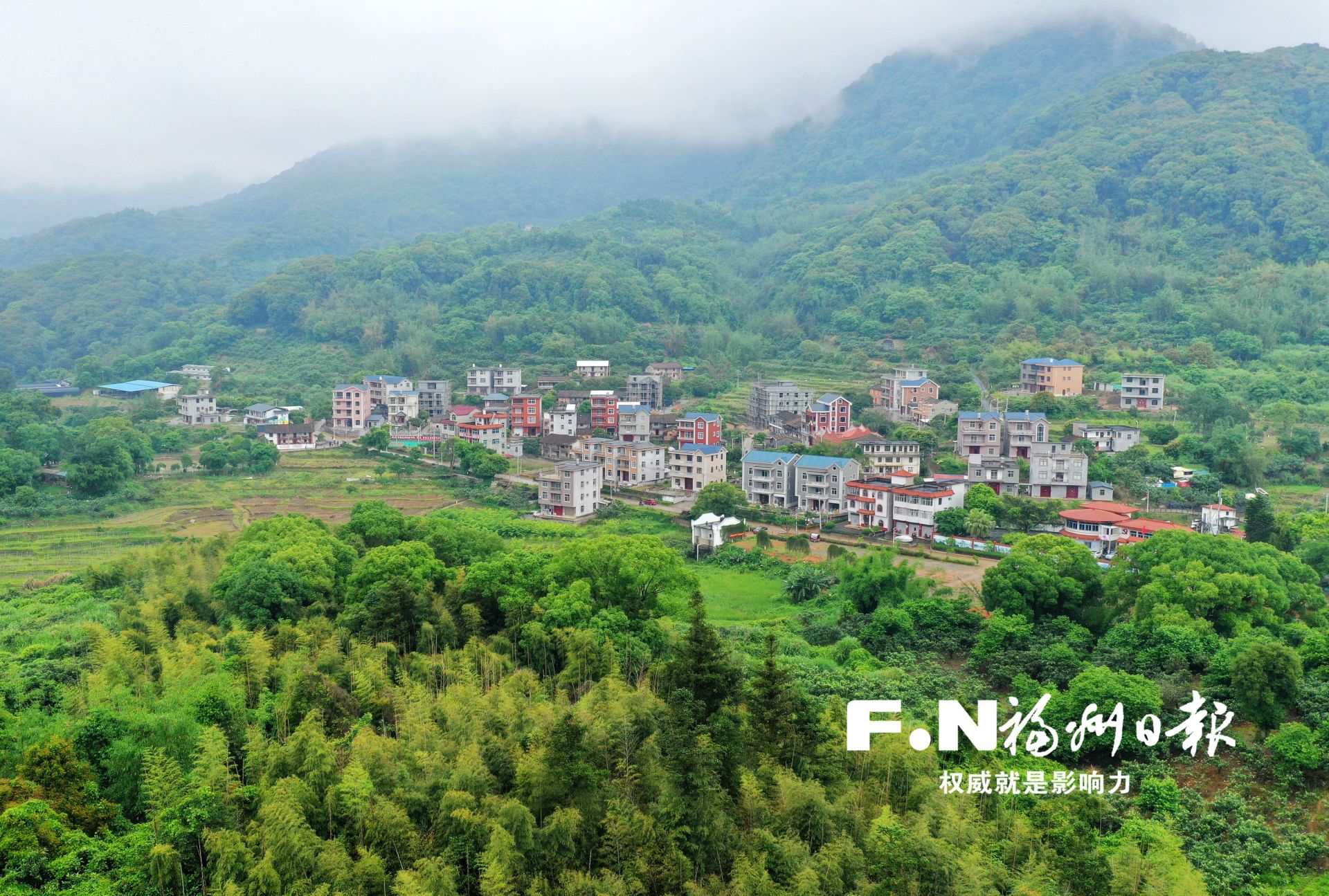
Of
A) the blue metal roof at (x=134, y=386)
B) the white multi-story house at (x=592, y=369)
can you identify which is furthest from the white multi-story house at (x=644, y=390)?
the blue metal roof at (x=134, y=386)

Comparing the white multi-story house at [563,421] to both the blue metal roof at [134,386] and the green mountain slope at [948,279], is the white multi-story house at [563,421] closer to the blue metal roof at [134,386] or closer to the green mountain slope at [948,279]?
the green mountain slope at [948,279]

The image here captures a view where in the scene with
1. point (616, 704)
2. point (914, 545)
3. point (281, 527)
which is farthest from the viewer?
point (914, 545)

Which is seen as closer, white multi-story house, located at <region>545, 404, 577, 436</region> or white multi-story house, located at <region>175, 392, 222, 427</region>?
white multi-story house, located at <region>545, 404, 577, 436</region>

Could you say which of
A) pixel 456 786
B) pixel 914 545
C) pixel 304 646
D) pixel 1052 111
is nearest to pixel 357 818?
pixel 456 786

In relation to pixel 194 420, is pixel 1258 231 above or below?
above

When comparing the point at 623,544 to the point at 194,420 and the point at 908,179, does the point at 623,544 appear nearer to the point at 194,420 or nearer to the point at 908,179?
the point at 194,420

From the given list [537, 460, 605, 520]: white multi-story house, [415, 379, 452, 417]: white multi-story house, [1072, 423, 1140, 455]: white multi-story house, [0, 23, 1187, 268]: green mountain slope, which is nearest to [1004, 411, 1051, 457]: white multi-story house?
[1072, 423, 1140, 455]: white multi-story house

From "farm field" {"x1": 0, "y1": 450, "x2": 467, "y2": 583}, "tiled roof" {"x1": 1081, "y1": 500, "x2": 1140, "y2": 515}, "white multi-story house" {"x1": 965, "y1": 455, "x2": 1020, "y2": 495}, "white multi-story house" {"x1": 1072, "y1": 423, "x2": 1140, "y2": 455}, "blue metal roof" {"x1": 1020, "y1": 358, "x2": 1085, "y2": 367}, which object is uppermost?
"blue metal roof" {"x1": 1020, "y1": 358, "x2": 1085, "y2": 367}

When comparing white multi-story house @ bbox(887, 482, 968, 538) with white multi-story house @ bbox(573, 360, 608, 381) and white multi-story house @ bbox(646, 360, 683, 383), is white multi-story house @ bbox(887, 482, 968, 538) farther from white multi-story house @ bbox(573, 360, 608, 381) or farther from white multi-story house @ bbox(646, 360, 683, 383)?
white multi-story house @ bbox(573, 360, 608, 381)

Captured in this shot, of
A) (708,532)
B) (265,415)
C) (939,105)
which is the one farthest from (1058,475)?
(939,105)
